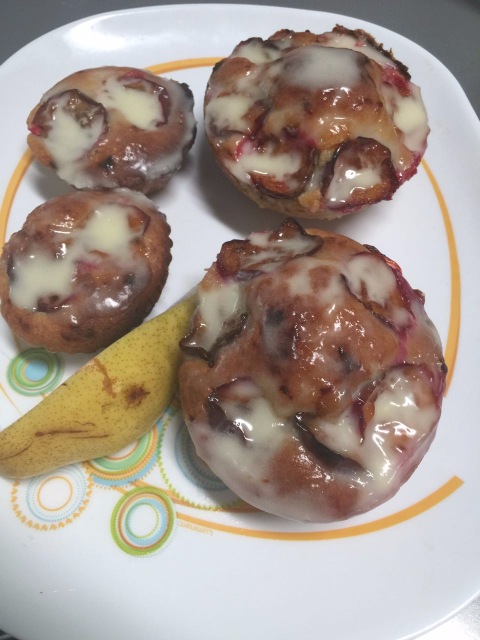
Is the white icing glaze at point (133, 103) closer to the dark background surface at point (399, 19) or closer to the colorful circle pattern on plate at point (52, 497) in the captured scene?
the colorful circle pattern on plate at point (52, 497)

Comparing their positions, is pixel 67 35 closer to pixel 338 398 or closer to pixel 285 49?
pixel 285 49

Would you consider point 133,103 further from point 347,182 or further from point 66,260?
point 347,182

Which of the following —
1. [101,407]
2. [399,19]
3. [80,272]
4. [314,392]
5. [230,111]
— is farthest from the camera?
[399,19]

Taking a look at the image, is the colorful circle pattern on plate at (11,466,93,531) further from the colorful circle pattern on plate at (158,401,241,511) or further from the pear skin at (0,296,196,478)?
the colorful circle pattern on plate at (158,401,241,511)

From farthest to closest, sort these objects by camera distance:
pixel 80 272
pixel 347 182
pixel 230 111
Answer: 1. pixel 230 111
2. pixel 347 182
3. pixel 80 272

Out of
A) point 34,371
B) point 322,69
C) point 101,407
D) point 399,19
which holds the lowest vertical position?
point 34,371

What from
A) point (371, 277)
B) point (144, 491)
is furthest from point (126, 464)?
point (371, 277)

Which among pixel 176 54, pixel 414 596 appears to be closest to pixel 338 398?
pixel 414 596
